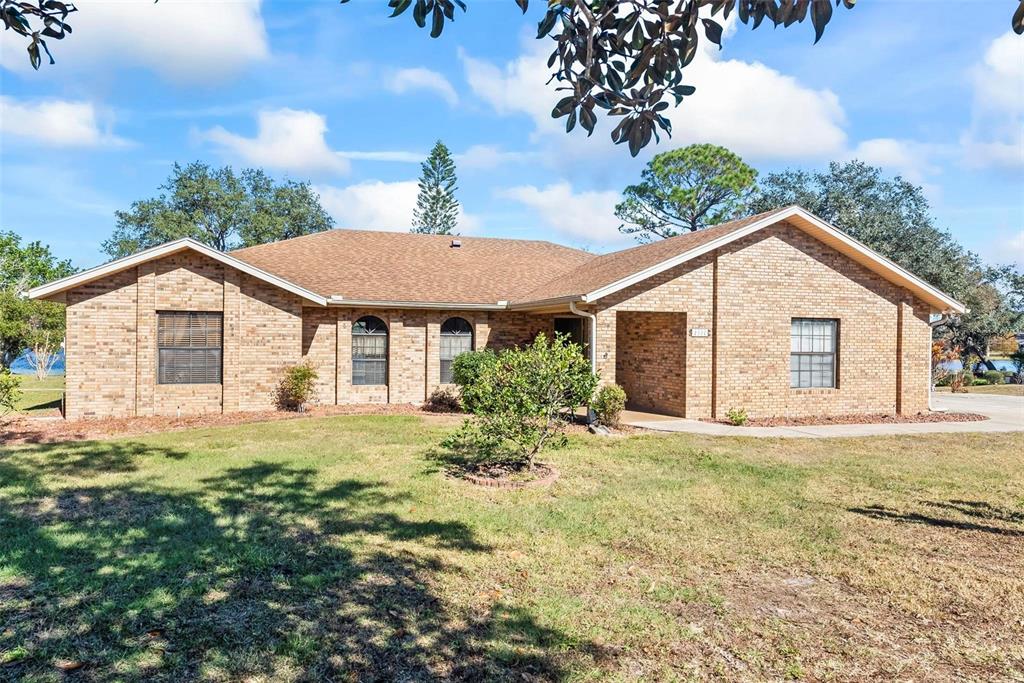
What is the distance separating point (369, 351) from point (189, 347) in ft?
14.7

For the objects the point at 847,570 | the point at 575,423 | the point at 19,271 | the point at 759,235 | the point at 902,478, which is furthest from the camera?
the point at 19,271

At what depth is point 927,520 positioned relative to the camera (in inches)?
275

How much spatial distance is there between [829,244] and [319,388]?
1401 cm

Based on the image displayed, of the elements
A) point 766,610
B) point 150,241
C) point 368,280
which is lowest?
point 766,610

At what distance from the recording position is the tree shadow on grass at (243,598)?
374 cm

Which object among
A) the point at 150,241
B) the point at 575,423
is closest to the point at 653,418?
the point at 575,423

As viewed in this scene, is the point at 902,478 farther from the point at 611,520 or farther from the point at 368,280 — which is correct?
the point at 368,280

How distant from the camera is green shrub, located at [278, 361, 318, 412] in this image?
15.1 metres

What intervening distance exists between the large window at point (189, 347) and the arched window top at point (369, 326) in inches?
137

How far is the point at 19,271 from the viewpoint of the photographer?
91.2 feet

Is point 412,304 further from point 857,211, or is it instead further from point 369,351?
point 857,211

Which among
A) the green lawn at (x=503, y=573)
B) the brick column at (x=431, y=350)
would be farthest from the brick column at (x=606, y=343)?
the brick column at (x=431, y=350)

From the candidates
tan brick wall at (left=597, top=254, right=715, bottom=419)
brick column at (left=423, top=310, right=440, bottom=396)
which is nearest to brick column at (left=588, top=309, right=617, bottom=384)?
tan brick wall at (left=597, top=254, right=715, bottom=419)

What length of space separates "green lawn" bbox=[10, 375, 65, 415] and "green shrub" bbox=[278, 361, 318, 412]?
17.5 feet
